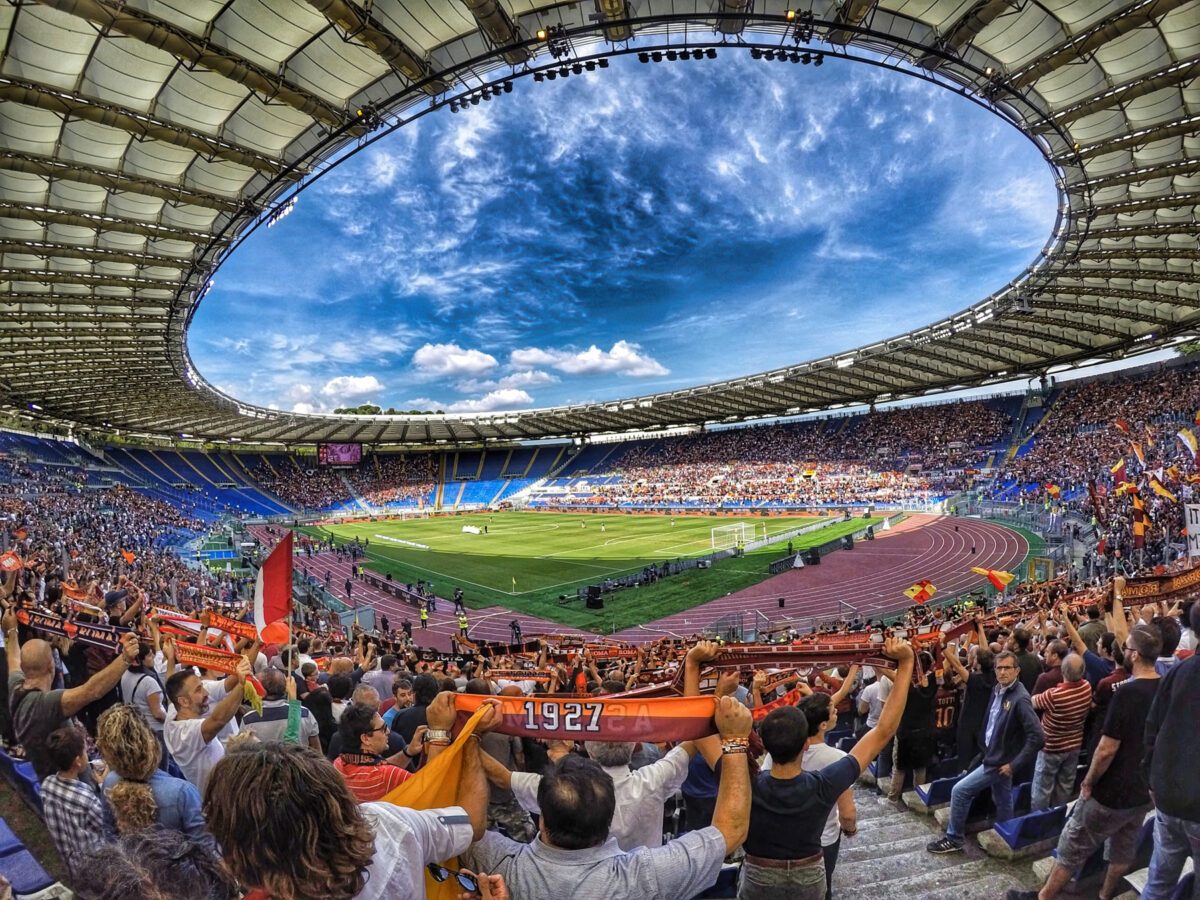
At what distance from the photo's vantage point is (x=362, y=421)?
63562 millimetres

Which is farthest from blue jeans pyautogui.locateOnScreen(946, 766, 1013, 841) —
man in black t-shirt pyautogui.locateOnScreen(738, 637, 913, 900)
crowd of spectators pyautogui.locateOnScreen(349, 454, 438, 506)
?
crowd of spectators pyautogui.locateOnScreen(349, 454, 438, 506)

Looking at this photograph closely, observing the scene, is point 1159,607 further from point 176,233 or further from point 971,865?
point 176,233

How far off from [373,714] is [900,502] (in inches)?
1852

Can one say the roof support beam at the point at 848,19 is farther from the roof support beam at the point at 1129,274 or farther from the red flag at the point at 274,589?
the roof support beam at the point at 1129,274

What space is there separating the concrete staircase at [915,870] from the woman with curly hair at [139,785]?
13.3 ft

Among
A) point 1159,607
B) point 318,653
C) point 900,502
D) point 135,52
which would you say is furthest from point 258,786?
point 900,502

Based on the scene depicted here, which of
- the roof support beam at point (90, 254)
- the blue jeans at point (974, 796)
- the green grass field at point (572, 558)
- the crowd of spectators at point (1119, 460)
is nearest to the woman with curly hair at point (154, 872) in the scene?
the blue jeans at point (974, 796)

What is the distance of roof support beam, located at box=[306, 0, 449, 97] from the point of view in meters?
11.7

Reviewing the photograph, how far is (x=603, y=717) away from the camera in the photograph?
305 cm

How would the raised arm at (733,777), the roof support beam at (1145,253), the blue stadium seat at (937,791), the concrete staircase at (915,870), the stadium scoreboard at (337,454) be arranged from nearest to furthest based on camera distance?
the raised arm at (733,777) < the concrete staircase at (915,870) < the blue stadium seat at (937,791) < the roof support beam at (1145,253) < the stadium scoreboard at (337,454)

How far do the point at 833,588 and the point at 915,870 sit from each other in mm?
21693

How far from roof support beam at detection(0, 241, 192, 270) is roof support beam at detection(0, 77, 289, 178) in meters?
5.97

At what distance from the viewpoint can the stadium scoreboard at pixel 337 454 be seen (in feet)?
229

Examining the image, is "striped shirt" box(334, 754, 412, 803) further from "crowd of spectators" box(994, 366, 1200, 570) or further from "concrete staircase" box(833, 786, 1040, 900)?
"crowd of spectators" box(994, 366, 1200, 570)
